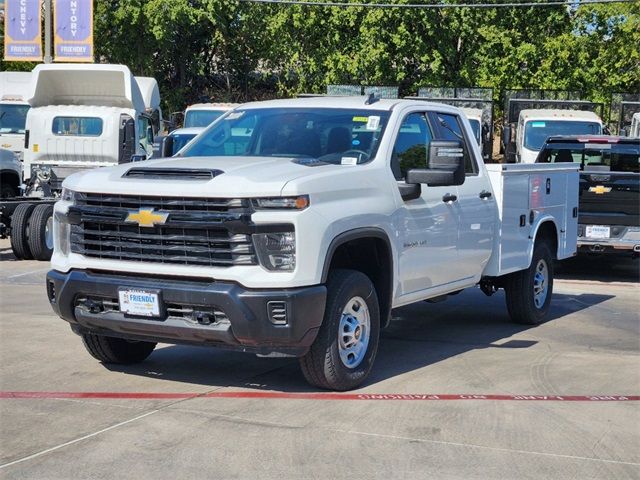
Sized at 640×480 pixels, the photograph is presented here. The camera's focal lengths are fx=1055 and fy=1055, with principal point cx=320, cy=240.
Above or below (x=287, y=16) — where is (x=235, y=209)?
below

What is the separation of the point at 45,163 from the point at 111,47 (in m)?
25.2

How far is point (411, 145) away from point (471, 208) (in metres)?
0.99

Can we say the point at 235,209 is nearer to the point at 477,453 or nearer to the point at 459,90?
the point at 477,453

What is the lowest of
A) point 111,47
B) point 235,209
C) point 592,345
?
point 592,345

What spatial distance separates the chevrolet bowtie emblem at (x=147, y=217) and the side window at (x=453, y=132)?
9.62 ft

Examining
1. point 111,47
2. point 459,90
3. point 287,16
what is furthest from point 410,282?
point 111,47

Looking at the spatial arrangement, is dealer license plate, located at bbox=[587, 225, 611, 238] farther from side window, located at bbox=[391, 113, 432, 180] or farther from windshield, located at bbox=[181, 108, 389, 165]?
windshield, located at bbox=[181, 108, 389, 165]

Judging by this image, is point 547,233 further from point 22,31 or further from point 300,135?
point 22,31

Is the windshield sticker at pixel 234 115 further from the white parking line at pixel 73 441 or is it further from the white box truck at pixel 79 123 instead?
the white box truck at pixel 79 123

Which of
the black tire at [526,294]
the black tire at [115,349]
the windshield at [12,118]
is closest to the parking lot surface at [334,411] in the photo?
the black tire at [115,349]

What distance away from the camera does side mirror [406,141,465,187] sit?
7.84m

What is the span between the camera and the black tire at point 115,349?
803 cm

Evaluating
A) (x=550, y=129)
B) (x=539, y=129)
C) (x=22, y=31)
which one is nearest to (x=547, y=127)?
(x=550, y=129)

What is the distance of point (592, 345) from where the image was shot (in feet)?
32.0
